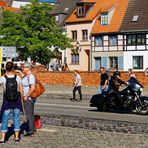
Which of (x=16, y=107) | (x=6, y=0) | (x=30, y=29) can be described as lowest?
(x=16, y=107)

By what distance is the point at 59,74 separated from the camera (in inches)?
1842

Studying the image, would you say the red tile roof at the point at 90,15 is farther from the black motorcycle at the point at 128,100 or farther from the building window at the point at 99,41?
the black motorcycle at the point at 128,100

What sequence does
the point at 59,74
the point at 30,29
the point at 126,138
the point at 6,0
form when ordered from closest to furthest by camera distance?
the point at 126,138 < the point at 59,74 < the point at 30,29 < the point at 6,0

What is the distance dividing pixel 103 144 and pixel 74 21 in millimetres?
61849

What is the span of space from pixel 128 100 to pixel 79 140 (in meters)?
8.86

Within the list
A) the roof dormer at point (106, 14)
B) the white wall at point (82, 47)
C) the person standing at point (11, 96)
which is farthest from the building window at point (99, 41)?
the person standing at point (11, 96)

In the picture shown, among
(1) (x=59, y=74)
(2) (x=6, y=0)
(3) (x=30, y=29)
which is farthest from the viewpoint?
(2) (x=6, y=0)

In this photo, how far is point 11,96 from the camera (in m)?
11.6

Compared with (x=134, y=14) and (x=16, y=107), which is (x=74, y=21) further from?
(x=16, y=107)

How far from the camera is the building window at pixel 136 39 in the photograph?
62.7 meters

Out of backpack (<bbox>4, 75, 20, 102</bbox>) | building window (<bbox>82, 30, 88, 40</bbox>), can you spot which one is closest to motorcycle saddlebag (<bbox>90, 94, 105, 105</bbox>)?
backpack (<bbox>4, 75, 20, 102</bbox>)

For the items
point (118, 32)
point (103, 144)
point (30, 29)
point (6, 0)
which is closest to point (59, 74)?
point (30, 29)

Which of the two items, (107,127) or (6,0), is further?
(6,0)

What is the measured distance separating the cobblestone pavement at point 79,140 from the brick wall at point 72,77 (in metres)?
29.3
